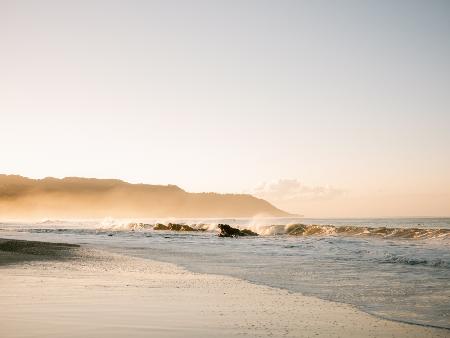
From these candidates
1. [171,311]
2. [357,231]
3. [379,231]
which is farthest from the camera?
[357,231]

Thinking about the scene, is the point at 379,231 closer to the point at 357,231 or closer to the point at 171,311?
the point at 357,231

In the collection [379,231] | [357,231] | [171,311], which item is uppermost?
[171,311]

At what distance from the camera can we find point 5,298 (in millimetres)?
7855

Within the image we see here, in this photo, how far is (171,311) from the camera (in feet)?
23.5

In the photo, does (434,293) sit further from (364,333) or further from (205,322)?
(205,322)

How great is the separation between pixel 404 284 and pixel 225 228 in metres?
31.3

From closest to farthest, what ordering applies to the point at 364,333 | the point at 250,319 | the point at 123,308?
the point at 364,333, the point at 250,319, the point at 123,308

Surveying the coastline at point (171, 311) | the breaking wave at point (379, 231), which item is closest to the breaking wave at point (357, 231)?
the breaking wave at point (379, 231)

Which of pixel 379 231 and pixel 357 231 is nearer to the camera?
pixel 379 231

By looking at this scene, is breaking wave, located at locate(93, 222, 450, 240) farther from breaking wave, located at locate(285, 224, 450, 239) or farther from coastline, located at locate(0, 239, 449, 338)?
coastline, located at locate(0, 239, 449, 338)

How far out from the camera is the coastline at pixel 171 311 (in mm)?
5910

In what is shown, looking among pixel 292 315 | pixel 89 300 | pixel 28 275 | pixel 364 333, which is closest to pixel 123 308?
pixel 89 300

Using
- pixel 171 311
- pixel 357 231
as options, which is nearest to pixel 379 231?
pixel 357 231

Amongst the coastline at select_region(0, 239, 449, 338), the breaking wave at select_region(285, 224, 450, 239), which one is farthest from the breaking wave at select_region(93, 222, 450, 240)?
the coastline at select_region(0, 239, 449, 338)
